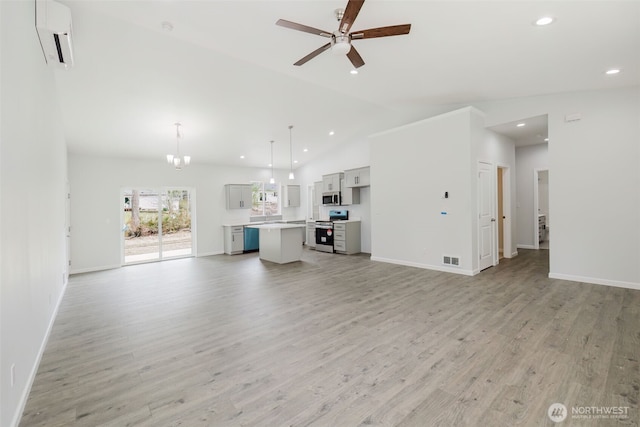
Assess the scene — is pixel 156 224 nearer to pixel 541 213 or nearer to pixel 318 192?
pixel 318 192

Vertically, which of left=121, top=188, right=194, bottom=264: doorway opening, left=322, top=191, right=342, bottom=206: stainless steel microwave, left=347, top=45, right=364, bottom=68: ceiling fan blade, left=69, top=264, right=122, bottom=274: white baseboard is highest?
left=347, top=45, right=364, bottom=68: ceiling fan blade

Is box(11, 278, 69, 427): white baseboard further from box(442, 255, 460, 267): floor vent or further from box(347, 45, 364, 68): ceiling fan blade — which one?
box(442, 255, 460, 267): floor vent

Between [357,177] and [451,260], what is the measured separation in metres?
3.39

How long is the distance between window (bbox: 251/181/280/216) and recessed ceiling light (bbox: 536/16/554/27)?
7.91 m

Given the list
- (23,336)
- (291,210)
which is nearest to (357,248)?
(291,210)

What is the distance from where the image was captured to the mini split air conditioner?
7.66ft


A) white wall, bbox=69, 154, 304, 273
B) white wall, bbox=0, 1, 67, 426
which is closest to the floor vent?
white wall, bbox=0, 1, 67, 426

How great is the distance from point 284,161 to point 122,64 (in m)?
5.81

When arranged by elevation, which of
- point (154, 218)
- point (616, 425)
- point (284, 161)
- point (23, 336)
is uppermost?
point (284, 161)

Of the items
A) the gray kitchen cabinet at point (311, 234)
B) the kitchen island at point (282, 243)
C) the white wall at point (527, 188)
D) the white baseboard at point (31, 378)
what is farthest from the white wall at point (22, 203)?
the white wall at point (527, 188)

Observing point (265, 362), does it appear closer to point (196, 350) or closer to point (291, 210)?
point (196, 350)

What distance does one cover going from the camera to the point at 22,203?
2.07 m

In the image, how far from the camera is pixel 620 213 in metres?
4.30

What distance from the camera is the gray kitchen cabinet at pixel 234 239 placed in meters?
8.32
